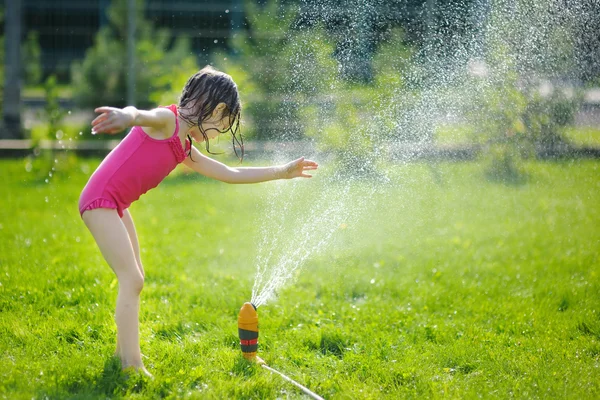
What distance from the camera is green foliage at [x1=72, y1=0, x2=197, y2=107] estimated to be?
31.4 ft

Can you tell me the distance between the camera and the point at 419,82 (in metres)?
5.62

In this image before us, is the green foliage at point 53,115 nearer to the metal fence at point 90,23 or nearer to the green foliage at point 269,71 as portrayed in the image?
the green foliage at point 269,71

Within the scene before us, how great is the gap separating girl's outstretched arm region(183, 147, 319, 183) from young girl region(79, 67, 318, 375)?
0.20 m

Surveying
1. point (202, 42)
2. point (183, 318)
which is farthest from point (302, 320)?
point (202, 42)

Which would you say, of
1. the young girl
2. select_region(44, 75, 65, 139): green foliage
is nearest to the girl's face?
the young girl

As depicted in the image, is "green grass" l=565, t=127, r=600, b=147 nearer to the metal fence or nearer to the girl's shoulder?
the girl's shoulder

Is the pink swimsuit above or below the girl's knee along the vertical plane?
above

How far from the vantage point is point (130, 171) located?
3039 mm

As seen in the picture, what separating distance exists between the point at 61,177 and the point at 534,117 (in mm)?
5295

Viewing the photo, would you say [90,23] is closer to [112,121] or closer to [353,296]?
[353,296]

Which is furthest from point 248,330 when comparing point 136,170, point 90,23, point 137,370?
point 90,23

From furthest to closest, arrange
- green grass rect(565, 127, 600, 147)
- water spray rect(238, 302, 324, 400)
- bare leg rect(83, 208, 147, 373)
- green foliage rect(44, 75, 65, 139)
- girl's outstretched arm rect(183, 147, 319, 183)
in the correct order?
green foliage rect(44, 75, 65, 139) → green grass rect(565, 127, 600, 147) → girl's outstretched arm rect(183, 147, 319, 183) → water spray rect(238, 302, 324, 400) → bare leg rect(83, 208, 147, 373)

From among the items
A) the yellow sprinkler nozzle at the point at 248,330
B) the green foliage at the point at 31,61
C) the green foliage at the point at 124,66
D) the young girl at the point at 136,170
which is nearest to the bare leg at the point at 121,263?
the young girl at the point at 136,170

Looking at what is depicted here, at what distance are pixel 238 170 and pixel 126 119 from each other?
87 cm
